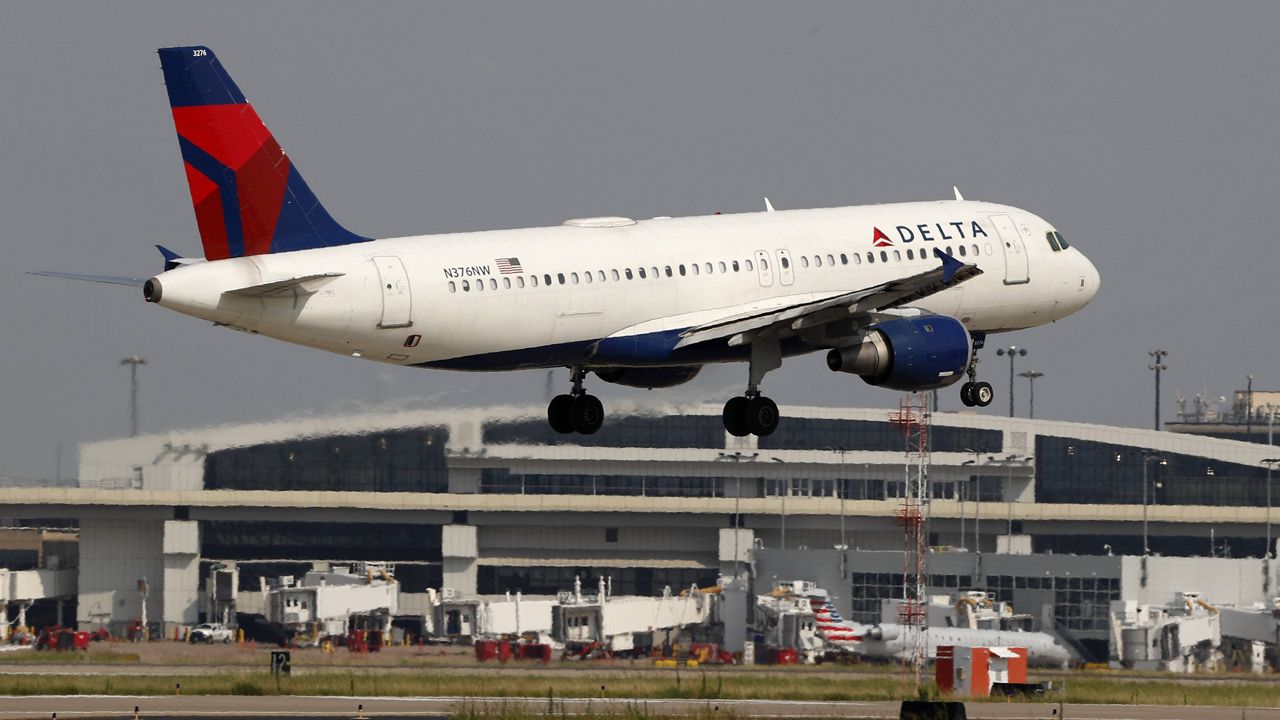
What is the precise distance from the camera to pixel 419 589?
159 meters

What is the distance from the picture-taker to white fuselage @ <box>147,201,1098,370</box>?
49969 mm

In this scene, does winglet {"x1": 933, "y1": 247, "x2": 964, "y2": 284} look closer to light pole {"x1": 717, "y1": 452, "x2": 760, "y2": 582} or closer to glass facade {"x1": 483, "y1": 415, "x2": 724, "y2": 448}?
glass facade {"x1": 483, "y1": 415, "x2": 724, "y2": 448}

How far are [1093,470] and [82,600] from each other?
80.5m

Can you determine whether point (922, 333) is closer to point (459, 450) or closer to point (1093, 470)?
point (459, 450)

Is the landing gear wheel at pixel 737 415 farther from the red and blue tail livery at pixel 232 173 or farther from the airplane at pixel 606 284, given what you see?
the red and blue tail livery at pixel 232 173

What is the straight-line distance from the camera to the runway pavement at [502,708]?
220ft

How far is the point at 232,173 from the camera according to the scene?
51.0m

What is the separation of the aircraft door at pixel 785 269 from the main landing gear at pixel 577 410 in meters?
6.40

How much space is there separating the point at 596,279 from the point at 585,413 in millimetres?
6790

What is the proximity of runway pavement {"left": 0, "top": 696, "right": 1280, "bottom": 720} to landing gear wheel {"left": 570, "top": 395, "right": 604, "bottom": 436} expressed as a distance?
30.0 ft

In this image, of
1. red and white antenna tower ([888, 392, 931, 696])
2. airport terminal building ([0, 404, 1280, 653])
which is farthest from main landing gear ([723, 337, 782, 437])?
airport terminal building ([0, 404, 1280, 653])

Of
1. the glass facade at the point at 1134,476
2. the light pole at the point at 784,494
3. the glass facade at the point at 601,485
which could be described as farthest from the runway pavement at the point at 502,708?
the glass facade at the point at 1134,476

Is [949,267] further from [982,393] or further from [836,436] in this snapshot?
[836,436]

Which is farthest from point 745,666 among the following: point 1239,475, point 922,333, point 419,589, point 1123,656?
point 1239,475
